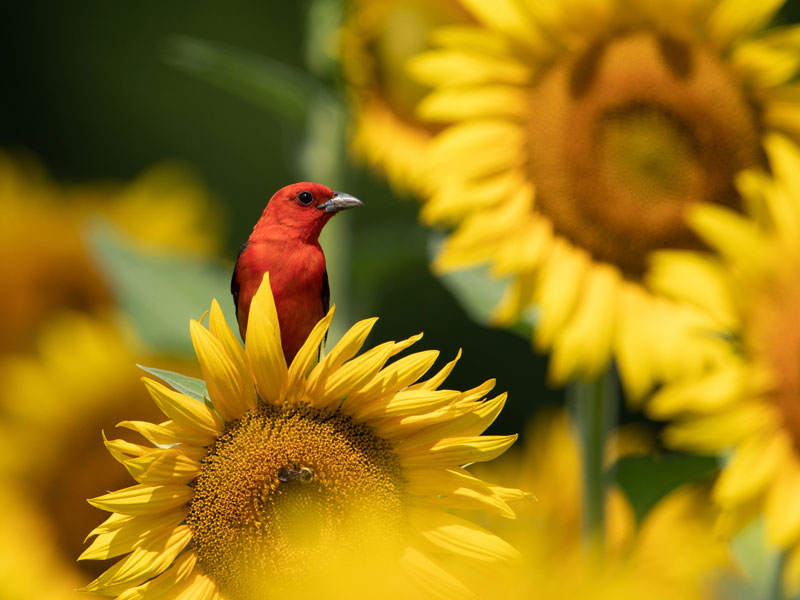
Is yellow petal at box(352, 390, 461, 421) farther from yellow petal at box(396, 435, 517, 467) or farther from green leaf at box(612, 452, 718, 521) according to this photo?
green leaf at box(612, 452, 718, 521)

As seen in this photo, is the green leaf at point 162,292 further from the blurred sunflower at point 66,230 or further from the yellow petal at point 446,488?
the blurred sunflower at point 66,230

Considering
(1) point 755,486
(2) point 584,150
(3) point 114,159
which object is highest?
(2) point 584,150

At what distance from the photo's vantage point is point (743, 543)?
2.51 feet

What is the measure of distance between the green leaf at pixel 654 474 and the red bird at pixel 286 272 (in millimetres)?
404

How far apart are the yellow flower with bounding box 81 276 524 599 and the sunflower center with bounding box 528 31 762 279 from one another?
1.59 feet

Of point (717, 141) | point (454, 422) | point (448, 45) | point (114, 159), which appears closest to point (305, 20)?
point (448, 45)

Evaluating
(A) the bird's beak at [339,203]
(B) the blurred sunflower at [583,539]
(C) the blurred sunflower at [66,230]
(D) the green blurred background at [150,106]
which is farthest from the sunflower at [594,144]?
(D) the green blurred background at [150,106]

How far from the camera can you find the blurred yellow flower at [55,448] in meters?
1.12

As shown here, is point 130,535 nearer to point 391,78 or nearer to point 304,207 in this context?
point 304,207

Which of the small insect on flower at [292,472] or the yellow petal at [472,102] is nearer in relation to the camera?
Answer: the small insect on flower at [292,472]

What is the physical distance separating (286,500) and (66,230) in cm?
156

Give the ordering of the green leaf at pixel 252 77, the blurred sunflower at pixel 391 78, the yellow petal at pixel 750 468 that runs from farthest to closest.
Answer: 1. the blurred sunflower at pixel 391 78
2. the green leaf at pixel 252 77
3. the yellow petal at pixel 750 468

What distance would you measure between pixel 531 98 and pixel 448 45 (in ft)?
0.28

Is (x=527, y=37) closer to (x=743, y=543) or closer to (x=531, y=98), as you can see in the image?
(x=531, y=98)
